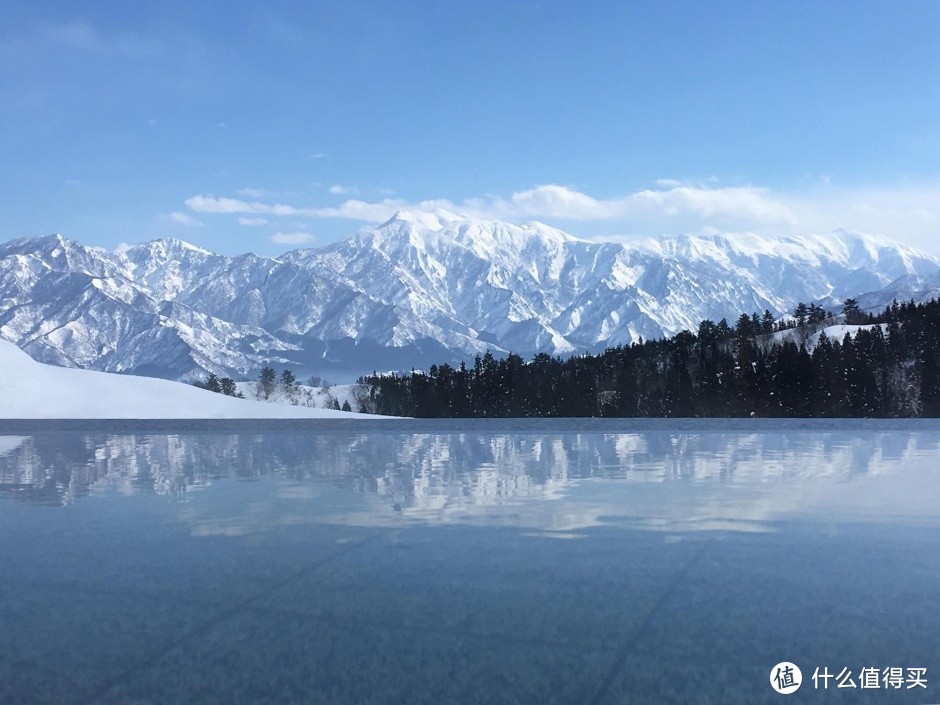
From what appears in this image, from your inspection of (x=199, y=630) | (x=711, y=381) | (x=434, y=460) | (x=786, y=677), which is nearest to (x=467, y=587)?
(x=199, y=630)

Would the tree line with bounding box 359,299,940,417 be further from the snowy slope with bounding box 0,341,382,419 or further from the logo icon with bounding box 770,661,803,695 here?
the logo icon with bounding box 770,661,803,695

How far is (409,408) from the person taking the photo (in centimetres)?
14612

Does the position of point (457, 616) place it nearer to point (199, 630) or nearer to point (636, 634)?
point (636, 634)

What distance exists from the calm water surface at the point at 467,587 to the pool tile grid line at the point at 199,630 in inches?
1.0

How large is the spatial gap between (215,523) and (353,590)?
3.92m

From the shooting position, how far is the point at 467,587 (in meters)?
7.38

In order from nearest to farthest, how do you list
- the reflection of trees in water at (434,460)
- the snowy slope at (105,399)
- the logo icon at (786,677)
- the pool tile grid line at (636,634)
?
the pool tile grid line at (636,634) → the logo icon at (786,677) → the reflection of trees in water at (434,460) → the snowy slope at (105,399)

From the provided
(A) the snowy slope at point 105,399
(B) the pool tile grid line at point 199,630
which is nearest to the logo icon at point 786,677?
(B) the pool tile grid line at point 199,630

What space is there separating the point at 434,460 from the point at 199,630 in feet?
42.1

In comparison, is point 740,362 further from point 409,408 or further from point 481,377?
point 409,408

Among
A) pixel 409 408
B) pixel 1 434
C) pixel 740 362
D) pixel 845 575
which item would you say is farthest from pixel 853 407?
pixel 845 575

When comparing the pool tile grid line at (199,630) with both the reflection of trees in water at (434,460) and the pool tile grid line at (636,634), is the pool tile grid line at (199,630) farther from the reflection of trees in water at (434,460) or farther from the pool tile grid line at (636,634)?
the reflection of trees in water at (434,460)

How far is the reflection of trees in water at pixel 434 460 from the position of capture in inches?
572

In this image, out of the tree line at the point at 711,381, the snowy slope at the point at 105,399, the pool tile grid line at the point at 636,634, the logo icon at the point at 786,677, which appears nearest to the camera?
the pool tile grid line at the point at 636,634
